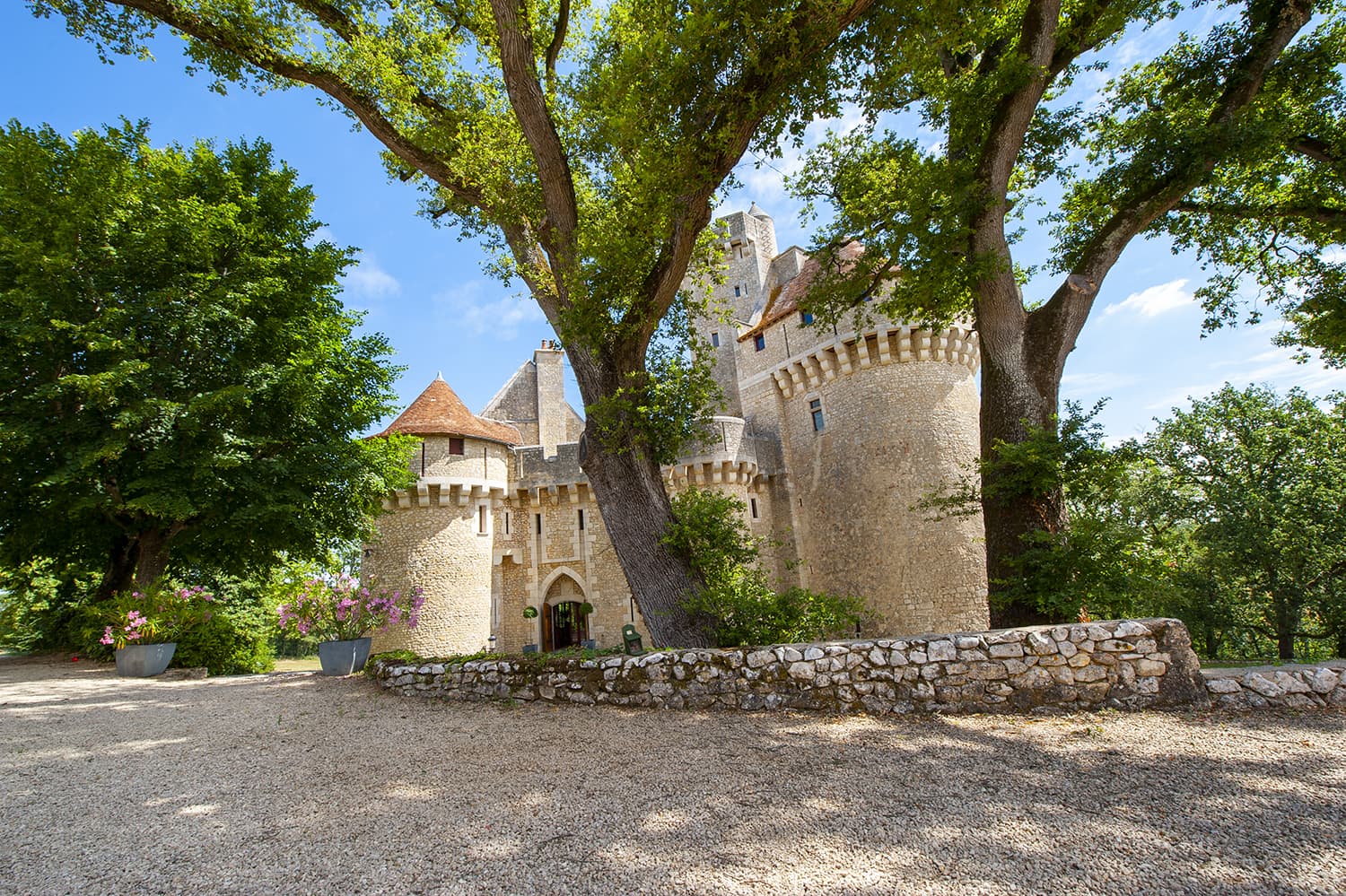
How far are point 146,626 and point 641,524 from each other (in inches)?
282

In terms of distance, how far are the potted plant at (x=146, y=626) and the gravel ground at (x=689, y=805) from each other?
10.6 ft

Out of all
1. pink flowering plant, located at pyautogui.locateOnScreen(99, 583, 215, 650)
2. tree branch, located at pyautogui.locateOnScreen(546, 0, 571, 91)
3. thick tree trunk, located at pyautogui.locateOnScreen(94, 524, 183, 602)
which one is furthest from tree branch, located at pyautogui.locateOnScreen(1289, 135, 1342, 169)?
thick tree trunk, located at pyautogui.locateOnScreen(94, 524, 183, 602)

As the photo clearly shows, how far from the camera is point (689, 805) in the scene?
10.2ft

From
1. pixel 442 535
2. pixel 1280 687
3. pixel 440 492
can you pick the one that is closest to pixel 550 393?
pixel 440 492

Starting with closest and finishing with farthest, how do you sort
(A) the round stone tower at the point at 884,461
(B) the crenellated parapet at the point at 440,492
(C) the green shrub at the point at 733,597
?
1. (C) the green shrub at the point at 733,597
2. (A) the round stone tower at the point at 884,461
3. (B) the crenellated parapet at the point at 440,492

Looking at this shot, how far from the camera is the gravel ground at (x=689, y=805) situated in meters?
2.39

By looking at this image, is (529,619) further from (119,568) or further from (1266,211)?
(1266,211)

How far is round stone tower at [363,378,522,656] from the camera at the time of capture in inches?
556

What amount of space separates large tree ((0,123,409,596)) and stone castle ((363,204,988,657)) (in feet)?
13.6

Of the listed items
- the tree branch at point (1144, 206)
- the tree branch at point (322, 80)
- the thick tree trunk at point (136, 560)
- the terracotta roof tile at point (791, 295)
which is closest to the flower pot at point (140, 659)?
the thick tree trunk at point (136, 560)

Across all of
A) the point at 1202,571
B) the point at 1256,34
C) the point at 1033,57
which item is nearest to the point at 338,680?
the point at 1033,57

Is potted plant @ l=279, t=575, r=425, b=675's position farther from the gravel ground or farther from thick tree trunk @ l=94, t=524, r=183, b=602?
the gravel ground

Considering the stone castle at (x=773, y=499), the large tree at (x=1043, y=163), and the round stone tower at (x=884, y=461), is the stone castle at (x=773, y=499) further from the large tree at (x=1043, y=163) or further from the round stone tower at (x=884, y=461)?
the large tree at (x=1043, y=163)

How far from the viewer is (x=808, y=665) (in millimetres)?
5043
